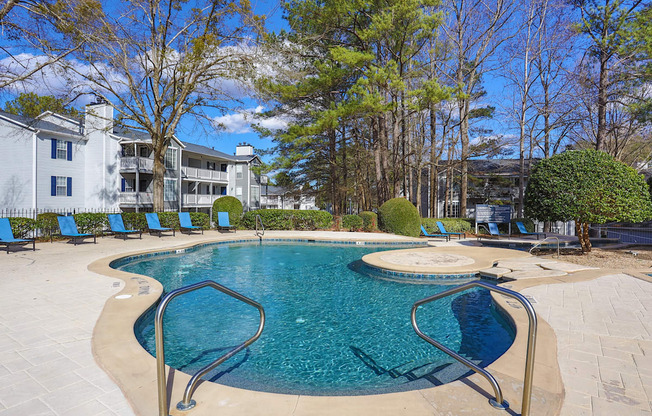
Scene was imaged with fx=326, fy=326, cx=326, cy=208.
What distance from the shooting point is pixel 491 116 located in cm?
2238

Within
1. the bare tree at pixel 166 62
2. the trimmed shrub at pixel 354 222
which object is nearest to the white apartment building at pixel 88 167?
the bare tree at pixel 166 62

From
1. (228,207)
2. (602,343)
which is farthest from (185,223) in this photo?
(602,343)

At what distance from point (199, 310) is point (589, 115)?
22533mm

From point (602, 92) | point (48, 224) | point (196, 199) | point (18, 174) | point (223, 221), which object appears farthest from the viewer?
point (196, 199)

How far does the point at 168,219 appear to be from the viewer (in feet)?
53.9

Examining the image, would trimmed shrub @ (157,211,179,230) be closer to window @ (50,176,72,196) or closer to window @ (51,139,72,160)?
window @ (50,176,72,196)

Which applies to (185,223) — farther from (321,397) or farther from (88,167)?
(321,397)

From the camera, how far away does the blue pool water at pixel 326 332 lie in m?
3.65

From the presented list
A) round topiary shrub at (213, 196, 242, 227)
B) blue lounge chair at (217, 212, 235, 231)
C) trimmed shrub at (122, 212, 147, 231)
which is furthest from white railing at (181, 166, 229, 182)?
trimmed shrub at (122, 212, 147, 231)

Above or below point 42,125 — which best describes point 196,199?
below

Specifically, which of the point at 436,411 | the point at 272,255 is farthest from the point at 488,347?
the point at 272,255

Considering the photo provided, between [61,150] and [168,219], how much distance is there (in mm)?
11473

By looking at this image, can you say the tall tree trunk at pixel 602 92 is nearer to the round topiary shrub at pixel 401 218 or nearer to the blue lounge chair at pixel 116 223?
the round topiary shrub at pixel 401 218

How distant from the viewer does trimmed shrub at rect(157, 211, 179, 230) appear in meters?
16.2
